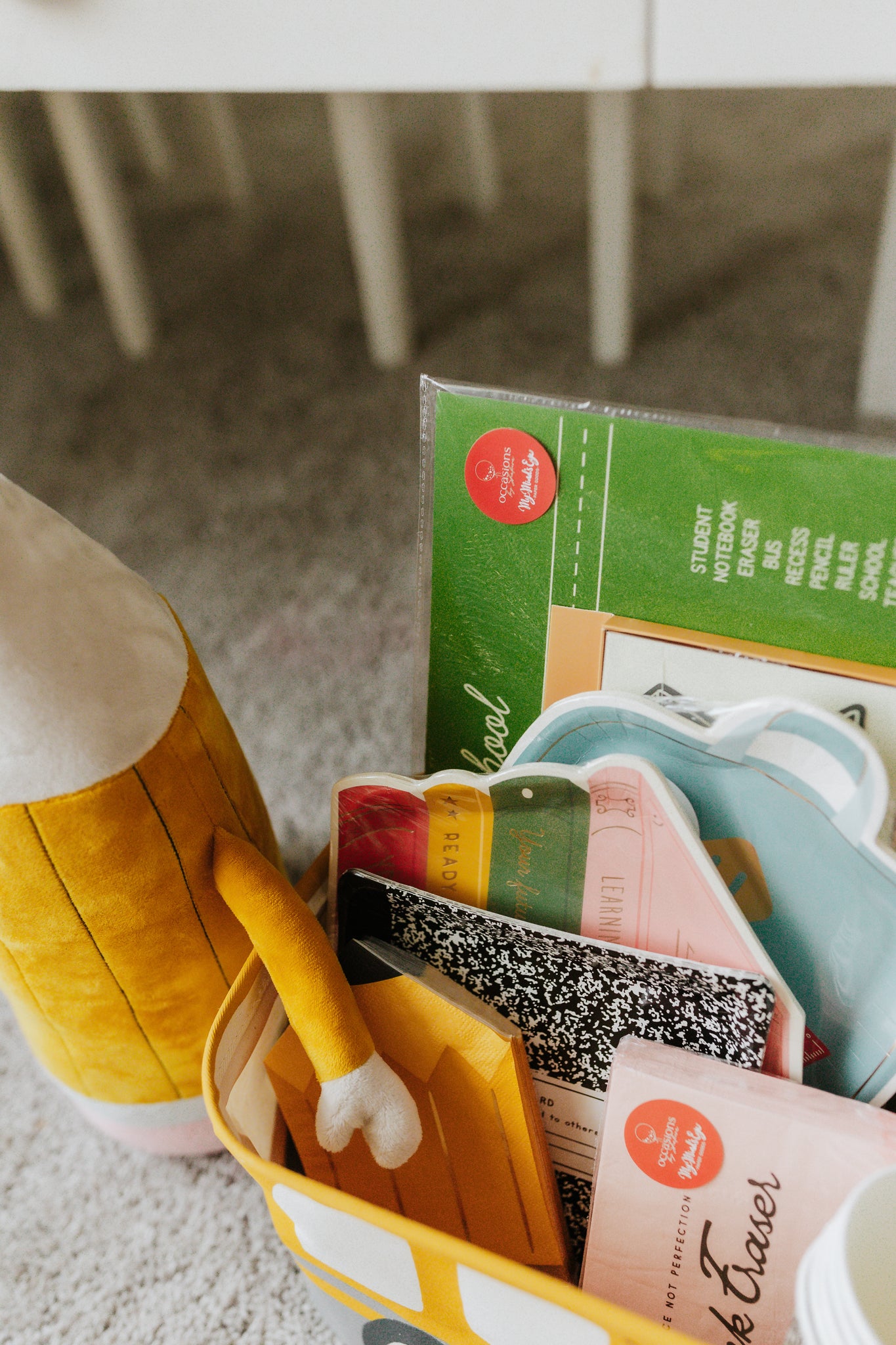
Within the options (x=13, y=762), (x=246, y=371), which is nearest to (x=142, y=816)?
(x=13, y=762)

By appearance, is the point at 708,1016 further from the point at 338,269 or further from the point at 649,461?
A: the point at 338,269

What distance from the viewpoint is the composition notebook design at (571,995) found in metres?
0.42

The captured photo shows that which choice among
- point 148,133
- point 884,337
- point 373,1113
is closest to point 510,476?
point 373,1113

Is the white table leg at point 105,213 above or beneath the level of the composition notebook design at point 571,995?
above

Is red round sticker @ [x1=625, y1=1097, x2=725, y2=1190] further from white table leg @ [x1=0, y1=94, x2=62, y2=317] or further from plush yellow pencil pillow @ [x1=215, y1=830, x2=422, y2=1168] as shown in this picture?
white table leg @ [x1=0, y1=94, x2=62, y2=317]

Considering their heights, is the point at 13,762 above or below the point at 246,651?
above

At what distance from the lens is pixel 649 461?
42 centimetres

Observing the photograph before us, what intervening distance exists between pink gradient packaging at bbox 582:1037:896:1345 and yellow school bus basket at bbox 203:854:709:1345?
0.20 ft

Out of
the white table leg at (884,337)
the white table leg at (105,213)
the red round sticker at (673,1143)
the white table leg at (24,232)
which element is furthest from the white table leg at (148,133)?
the red round sticker at (673,1143)

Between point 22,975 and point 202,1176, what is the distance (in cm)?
19

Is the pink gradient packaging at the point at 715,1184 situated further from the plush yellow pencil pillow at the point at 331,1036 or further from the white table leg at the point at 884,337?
the white table leg at the point at 884,337

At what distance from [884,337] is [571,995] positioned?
811 millimetres

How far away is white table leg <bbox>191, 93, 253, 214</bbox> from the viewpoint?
1565mm

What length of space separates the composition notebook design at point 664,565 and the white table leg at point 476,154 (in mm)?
1176
